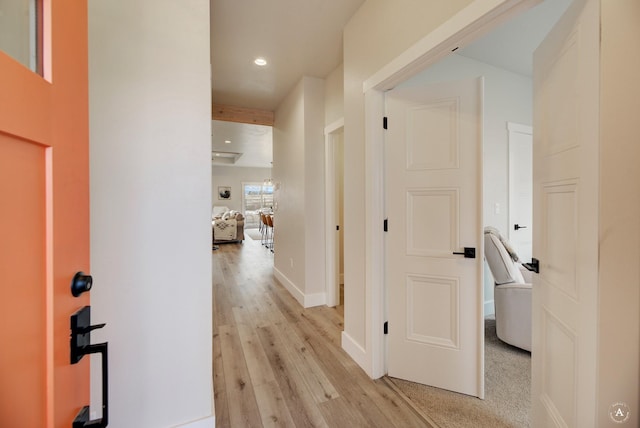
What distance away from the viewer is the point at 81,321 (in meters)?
0.62

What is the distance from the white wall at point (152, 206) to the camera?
4.06 ft

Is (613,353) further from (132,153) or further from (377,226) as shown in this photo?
(132,153)

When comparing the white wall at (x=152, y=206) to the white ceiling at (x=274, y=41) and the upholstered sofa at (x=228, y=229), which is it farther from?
the upholstered sofa at (x=228, y=229)

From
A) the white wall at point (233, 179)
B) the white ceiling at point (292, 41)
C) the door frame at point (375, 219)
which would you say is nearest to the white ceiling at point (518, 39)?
the white ceiling at point (292, 41)

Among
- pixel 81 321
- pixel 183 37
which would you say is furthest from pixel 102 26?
pixel 81 321

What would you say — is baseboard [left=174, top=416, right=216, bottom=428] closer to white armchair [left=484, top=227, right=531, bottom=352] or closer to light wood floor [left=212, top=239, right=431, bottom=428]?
light wood floor [left=212, top=239, right=431, bottom=428]

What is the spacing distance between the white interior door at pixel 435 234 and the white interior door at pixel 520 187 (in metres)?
1.89

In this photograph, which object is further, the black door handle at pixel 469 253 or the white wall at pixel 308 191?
the white wall at pixel 308 191

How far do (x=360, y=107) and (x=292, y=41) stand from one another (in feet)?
3.64

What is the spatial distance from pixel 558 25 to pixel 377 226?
1.33 m

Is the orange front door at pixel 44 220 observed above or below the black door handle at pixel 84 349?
above

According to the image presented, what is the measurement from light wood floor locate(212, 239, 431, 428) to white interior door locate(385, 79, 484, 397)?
347 mm

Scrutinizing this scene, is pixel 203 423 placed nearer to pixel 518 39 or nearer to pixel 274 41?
pixel 274 41

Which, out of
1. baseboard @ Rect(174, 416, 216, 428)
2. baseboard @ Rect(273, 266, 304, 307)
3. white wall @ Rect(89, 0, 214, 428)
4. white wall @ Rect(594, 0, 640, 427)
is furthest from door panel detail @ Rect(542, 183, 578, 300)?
baseboard @ Rect(273, 266, 304, 307)
